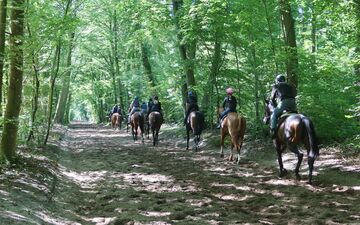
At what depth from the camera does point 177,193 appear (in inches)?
334

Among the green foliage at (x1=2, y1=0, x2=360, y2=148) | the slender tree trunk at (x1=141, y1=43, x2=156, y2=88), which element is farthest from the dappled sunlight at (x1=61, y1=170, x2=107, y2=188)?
the slender tree trunk at (x1=141, y1=43, x2=156, y2=88)

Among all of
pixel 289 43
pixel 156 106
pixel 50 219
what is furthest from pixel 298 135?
pixel 156 106

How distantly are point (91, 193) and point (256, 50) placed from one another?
30.9 ft

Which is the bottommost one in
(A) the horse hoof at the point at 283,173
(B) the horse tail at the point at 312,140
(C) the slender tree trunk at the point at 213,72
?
(A) the horse hoof at the point at 283,173

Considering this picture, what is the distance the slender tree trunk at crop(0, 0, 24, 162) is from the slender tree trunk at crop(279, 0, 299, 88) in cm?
768

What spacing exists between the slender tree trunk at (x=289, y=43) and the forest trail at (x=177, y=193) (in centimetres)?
288

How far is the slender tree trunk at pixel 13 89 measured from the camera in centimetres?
937

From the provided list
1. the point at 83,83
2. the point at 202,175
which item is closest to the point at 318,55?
the point at 202,175

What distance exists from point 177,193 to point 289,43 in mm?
8073

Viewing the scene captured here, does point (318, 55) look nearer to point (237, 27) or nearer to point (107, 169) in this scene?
point (237, 27)

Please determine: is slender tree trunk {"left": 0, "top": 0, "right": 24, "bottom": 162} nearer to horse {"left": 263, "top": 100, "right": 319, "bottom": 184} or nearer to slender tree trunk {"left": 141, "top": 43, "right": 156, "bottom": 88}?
horse {"left": 263, "top": 100, "right": 319, "bottom": 184}

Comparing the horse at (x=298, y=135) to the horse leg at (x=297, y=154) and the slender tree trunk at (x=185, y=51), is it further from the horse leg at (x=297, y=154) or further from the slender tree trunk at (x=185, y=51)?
the slender tree trunk at (x=185, y=51)

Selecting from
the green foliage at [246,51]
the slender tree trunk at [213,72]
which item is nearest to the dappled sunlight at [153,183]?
the green foliage at [246,51]

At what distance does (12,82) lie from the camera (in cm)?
972
